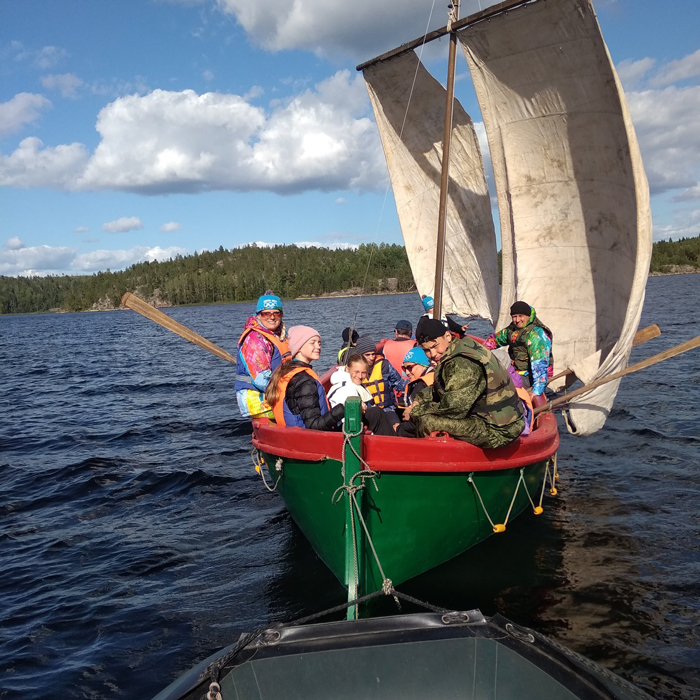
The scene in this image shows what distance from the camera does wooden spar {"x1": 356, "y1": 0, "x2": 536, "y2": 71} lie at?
35.2 feet

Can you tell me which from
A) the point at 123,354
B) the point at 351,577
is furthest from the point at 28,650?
the point at 123,354

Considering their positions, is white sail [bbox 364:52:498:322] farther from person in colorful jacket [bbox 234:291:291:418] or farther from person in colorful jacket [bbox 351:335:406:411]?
person in colorful jacket [bbox 234:291:291:418]

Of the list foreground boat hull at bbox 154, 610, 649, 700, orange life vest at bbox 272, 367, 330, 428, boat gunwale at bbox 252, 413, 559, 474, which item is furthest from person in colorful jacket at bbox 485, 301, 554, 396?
foreground boat hull at bbox 154, 610, 649, 700

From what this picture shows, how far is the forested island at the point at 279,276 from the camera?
13788 centimetres

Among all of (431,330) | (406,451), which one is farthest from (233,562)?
(431,330)

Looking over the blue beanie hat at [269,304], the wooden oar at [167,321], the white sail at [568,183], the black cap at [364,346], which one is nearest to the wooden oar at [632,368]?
the white sail at [568,183]

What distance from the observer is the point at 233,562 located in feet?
25.0

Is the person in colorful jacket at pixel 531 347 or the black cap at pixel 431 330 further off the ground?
the black cap at pixel 431 330

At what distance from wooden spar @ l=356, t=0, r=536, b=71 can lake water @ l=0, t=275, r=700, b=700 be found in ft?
26.2

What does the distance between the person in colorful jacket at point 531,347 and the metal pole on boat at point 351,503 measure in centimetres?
475

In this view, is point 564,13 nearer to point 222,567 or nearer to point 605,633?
point 605,633

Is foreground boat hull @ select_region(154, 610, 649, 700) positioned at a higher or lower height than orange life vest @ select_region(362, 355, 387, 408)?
lower

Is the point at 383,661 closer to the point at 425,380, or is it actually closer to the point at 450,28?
the point at 425,380

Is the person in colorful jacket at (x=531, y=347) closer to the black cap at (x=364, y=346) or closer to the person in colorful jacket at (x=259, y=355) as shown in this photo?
the black cap at (x=364, y=346)
